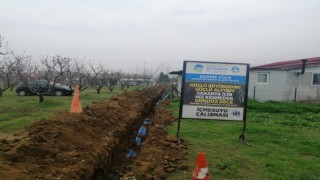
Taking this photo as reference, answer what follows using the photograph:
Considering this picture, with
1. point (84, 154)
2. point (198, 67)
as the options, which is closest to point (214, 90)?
point (198, 67)

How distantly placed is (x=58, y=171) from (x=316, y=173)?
15.1 ft

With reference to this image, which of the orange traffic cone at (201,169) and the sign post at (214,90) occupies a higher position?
the sign post at (214,90)

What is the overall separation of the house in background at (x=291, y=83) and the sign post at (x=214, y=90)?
16.4 meters

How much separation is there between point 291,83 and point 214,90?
57.5 feet

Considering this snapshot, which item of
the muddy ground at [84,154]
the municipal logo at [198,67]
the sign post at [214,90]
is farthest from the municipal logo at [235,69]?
the muddy ground at [84,154]

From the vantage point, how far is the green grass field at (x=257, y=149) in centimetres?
683

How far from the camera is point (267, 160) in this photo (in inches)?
306

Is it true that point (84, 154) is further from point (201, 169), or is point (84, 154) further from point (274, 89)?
→ point (274, 89)

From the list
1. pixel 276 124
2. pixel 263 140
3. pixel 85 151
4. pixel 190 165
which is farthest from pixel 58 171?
pixel 276 124

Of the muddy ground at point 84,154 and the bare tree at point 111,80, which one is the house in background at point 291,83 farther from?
the bare tree at point 111,80

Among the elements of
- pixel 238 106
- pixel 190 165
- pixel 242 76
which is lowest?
pixel 190 165

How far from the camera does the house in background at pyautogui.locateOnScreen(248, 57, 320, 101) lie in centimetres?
2461

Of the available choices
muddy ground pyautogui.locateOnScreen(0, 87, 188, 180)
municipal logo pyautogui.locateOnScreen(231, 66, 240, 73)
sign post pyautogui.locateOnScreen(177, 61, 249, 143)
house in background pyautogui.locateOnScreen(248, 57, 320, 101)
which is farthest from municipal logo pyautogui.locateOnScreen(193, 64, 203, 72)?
house in background pyautogui.locateOnScreen(248, 57, 320, 101)

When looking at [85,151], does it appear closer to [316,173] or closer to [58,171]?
[58,171]
